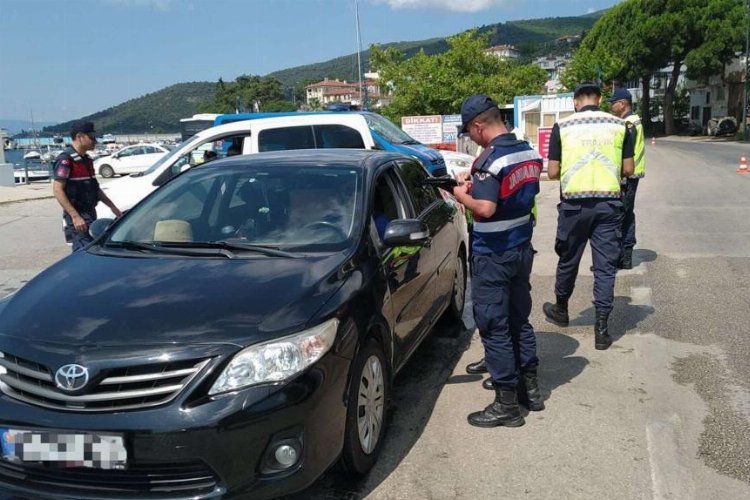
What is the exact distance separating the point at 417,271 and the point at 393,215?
40 cm

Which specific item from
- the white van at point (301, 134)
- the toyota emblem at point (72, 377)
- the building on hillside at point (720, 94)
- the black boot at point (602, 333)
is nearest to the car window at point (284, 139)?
the white van at point (301, 134)

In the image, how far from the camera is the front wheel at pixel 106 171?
105 ft

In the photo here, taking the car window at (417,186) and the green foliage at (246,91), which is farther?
the green foliage at (246,91)

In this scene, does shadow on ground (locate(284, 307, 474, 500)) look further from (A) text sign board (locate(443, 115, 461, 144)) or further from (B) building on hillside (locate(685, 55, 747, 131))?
(B) building on hillside (locate(685, 55, 747, 131))

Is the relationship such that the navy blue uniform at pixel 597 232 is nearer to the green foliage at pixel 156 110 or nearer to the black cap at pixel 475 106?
the black cap at pixel 475 106

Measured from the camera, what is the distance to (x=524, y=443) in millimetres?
3662

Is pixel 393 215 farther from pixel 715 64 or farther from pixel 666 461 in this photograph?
pixel 715 64

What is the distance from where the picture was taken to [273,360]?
8.83 ft

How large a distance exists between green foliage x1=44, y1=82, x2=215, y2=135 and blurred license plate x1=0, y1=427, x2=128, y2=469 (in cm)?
14075

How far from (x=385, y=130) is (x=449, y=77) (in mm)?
21522

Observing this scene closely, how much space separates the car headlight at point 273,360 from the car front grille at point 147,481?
320 millimetres

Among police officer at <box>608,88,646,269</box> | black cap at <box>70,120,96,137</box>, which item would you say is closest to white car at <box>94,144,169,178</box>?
black cap at <box>70,120,96,137</box>

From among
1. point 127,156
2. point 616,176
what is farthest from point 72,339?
point 127,156

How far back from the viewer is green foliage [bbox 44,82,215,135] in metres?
146
